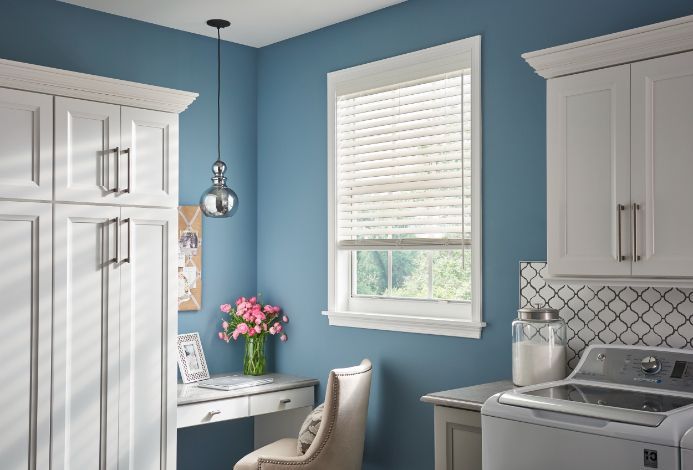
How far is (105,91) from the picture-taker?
3.50 meters

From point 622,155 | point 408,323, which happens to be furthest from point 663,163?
point 408,323

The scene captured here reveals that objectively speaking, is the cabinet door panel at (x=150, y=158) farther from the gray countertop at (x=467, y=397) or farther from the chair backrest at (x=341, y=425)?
the gray countertop at (x=467, y=397)

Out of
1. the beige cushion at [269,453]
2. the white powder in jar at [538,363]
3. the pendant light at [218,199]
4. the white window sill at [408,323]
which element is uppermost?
the pendant light at [218,199]

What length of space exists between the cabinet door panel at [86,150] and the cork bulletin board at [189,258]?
0.89m

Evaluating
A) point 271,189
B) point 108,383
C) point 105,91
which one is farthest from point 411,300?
point 105,91

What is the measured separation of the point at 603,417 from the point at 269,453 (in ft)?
6.23

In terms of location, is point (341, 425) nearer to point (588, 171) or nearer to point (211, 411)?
point (211, 411)

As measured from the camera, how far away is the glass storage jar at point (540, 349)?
3.08 meters

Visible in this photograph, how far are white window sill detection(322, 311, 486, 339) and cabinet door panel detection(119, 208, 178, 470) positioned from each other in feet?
2.98

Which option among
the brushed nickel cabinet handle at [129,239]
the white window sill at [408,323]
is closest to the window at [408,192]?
the white window sill at [408,323]

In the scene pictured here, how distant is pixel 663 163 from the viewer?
8.77 feet

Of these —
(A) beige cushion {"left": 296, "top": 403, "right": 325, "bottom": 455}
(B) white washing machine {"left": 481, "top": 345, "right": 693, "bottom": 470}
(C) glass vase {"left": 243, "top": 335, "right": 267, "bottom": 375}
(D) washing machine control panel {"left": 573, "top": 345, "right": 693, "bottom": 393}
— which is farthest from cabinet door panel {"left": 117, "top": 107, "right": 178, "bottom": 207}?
(D) washing machine control panel {"left": 573, "top": 345, "right": 693, "bottom": 393}

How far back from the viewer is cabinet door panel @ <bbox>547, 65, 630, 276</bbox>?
2775 millimetres

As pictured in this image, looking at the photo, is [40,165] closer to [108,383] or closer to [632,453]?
[108,383]
